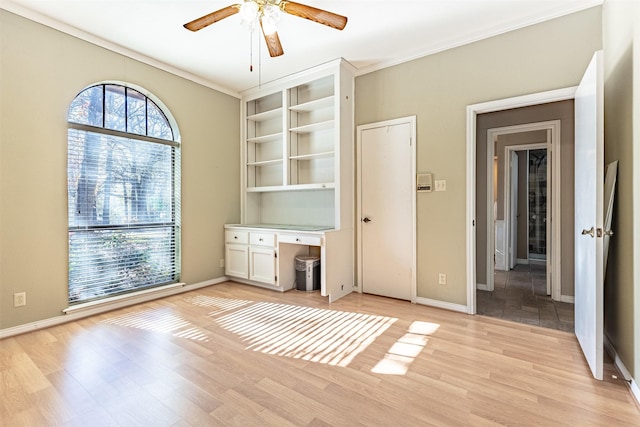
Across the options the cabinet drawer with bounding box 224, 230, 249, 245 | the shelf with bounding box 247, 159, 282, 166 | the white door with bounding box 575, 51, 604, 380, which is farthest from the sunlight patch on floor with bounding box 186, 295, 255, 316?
the white door with bounding box 575, 51, 604, 380

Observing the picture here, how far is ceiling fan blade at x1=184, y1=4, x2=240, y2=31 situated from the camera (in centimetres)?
215

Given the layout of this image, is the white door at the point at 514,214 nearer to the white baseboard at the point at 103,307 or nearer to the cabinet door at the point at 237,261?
the cabinet door at the point at 237,261

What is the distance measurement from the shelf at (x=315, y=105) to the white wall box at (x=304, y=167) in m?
0.01

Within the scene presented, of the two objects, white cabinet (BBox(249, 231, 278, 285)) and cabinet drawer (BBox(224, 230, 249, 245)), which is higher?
cabinet drawer (BBox(224, 230, 249, 245))

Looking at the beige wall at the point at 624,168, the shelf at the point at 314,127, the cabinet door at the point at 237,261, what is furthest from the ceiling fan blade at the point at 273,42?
the cabinet door at the point at 237,261

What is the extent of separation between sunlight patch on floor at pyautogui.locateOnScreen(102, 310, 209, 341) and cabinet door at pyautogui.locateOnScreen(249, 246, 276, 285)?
1150mm

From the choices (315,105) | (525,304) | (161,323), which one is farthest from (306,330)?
(315,105)

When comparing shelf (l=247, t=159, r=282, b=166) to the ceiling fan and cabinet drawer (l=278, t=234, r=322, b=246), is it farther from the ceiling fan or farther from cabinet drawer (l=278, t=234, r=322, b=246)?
the ceiling fan

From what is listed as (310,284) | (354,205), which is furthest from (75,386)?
(354,205)

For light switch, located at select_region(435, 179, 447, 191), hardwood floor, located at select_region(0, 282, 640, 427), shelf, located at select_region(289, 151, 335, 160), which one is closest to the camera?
hardwood floor, located at select_region(0, 282, 640, 427)

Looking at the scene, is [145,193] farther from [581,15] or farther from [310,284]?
[581,15]

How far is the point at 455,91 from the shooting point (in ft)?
10.4

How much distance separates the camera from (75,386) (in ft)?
6.14

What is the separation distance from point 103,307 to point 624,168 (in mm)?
4535
